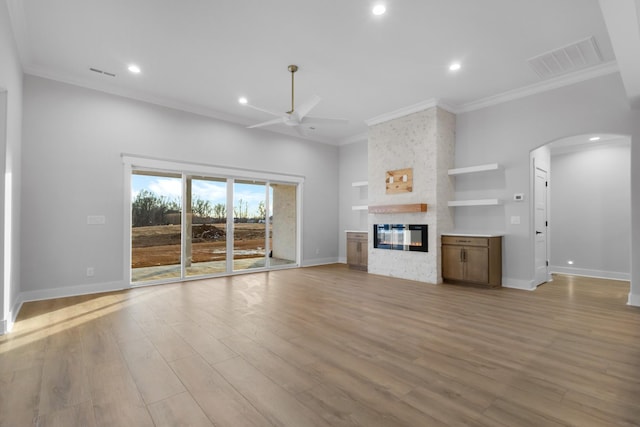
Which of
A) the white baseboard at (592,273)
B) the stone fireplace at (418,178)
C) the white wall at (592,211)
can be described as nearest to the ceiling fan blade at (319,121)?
the stone fireplace at (418,178)

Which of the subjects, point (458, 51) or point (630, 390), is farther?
point (458, 51)

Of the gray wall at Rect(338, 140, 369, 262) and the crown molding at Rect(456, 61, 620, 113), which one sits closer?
the crown molding at Rect(456, 61, 620, 113)

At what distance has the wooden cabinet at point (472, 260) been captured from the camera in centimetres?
521

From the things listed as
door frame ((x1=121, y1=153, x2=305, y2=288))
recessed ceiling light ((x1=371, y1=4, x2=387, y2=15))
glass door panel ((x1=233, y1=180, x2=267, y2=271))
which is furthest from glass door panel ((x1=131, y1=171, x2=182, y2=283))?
recessed ceiling light ((x1=371, y1=4, x2=387, y2=15))

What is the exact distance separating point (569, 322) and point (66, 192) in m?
6.99

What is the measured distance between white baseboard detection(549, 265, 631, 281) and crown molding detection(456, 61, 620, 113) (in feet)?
12.8

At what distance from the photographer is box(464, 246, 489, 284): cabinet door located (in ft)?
17.1

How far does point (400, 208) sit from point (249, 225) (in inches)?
130

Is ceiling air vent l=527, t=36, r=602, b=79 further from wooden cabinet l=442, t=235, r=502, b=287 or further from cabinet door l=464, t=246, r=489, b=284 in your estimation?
cabinet door l=464, t=246, r=489, b=284

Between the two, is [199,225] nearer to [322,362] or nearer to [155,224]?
[155,224]

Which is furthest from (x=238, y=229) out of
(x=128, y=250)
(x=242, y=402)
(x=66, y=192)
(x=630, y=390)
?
(x=630, y=390)

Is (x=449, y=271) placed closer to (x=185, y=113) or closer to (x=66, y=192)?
(x=185, y=113)

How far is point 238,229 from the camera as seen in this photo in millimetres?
6730

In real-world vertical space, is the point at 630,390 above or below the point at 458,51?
below
